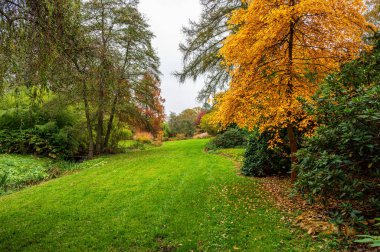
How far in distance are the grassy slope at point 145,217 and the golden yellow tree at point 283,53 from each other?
223 centimetres

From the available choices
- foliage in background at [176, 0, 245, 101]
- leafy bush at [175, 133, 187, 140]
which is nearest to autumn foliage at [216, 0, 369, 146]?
foliage in background at [176, 0, 245, 101]

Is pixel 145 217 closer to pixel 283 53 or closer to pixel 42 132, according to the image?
pixel 283 53

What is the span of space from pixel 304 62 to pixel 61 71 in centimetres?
547

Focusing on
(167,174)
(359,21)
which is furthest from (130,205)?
(359,21)

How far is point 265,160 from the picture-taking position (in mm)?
8500

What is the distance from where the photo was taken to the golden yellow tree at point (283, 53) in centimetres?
529

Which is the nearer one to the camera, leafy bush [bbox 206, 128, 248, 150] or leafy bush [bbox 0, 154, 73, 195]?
leafy bush [bbox 0, 154, 73, 195]

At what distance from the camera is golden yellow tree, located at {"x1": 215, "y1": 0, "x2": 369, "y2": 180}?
208 inches

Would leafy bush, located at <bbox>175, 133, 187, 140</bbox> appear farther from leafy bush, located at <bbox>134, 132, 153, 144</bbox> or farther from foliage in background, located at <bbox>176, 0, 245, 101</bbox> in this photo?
A: foliage in background, located at <bbox>176, 0, 245, 101</bbox>

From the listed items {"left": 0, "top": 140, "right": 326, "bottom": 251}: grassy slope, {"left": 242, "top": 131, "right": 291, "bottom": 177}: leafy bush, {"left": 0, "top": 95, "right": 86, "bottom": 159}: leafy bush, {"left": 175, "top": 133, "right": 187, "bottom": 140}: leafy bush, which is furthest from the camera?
{"left": 175, "top": 133, "right": 187, "bottom": 140}: leafy bush

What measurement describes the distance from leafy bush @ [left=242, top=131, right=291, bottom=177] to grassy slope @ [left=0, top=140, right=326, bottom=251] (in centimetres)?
71

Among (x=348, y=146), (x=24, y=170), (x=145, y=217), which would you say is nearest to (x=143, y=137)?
(x=24, y=170)

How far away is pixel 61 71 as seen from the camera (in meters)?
4.48

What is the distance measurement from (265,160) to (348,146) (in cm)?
517
